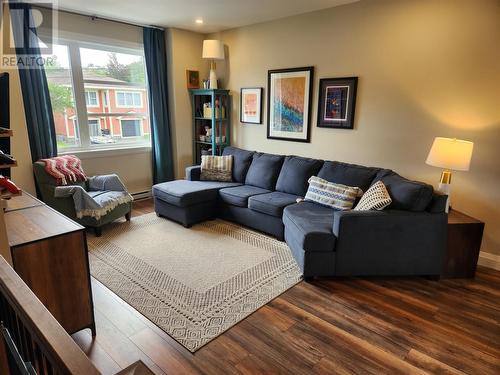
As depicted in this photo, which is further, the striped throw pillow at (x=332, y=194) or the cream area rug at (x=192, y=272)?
the striped throw pillow at (x=332, y=194)

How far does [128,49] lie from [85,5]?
0.92 m

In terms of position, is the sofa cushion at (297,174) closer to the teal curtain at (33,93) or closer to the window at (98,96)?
the window at (98,96)

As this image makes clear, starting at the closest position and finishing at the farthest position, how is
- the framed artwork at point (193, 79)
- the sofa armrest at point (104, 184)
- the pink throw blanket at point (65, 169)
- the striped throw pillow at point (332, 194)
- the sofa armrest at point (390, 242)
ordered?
the sofa armrest at point (390, 242), the striped throw pillow at point (332, 194), the pink throw blanket at point (65, 169), the sofa armrest at point (104, 184), the framed artwork at point (193, 79)

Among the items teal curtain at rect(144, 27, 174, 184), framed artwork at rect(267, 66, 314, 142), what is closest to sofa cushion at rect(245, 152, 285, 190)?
framed artwork at rect(267, 66, 314, 142)

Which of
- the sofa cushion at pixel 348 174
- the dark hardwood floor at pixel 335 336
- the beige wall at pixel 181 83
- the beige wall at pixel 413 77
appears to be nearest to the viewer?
the dark hardwood floor at pixel 335 336

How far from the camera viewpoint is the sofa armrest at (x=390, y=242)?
2.57 m

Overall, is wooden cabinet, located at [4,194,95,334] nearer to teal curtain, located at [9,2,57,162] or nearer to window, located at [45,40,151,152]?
teal curtain, located at [9,2,57,162]

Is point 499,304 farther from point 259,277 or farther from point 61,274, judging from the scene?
point 61,274

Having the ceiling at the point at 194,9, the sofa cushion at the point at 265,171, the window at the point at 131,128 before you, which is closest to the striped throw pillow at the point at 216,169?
the sofa cushion at the point at 265,171

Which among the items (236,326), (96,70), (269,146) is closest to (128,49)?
(96,70)

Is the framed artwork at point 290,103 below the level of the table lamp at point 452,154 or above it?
above

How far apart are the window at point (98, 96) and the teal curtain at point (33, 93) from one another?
9.6 inches

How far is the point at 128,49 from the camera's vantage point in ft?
14.5

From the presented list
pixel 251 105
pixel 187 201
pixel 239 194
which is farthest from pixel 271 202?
pixel 251 105
